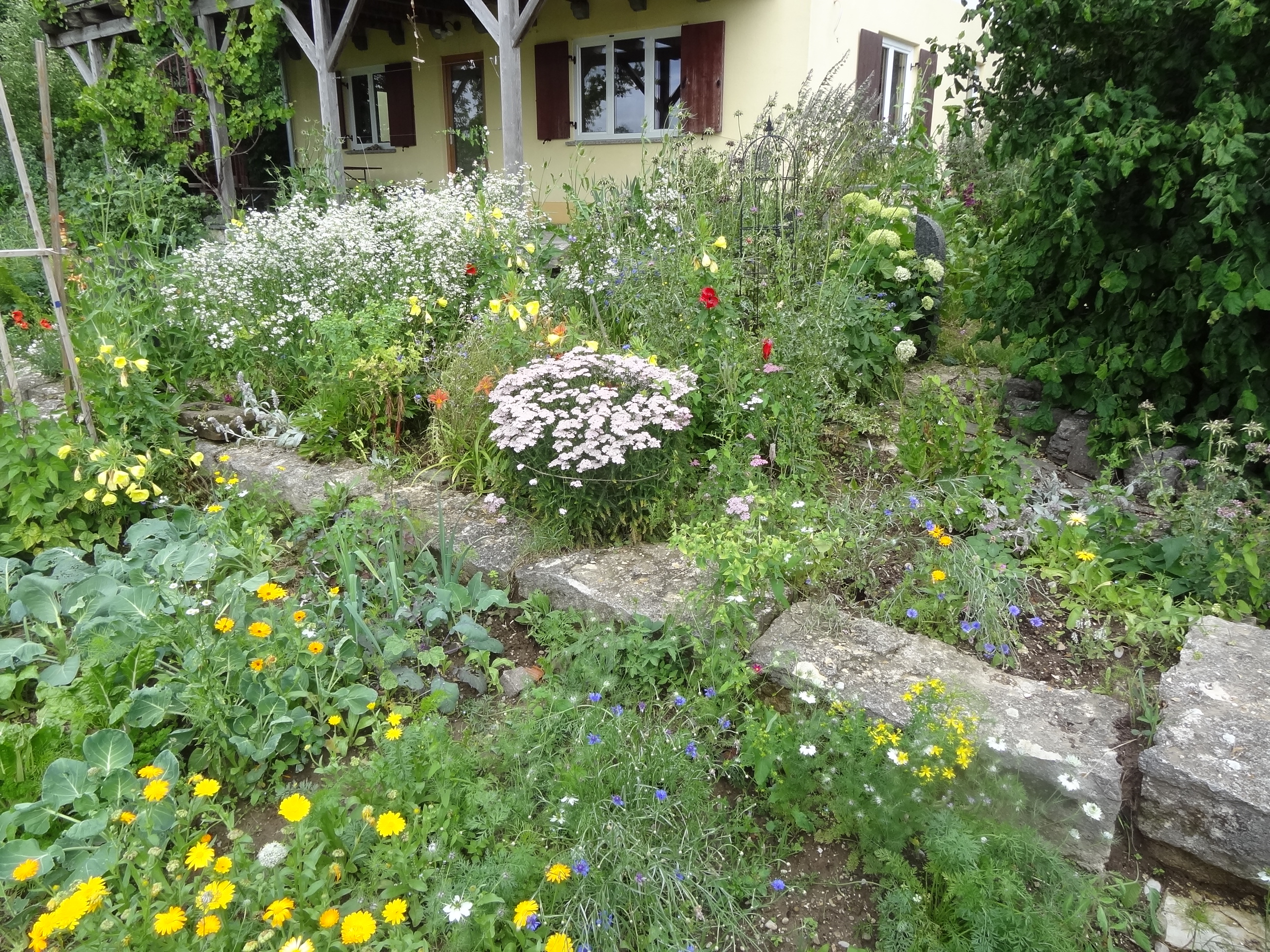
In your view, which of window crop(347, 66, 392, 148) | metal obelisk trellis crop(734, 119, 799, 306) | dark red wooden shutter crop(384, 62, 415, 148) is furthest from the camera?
window crop(347, 66, 392, 148)

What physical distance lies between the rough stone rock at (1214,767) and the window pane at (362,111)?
12.8 meters

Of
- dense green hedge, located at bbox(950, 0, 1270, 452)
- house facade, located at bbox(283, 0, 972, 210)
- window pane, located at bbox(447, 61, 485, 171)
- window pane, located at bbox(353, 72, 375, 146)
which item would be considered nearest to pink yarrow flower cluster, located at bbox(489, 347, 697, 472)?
dense green hedge, located at bbox(950, 0, 1270, 452)

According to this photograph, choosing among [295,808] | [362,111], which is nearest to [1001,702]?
[295,808]

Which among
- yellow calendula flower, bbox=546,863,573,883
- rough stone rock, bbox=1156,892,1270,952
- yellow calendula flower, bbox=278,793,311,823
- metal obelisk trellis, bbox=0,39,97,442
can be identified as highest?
metal obelisk trellis, bbox=0,39,97,442

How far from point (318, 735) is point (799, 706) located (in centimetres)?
129

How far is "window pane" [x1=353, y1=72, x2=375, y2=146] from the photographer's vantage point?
12266 millimetres

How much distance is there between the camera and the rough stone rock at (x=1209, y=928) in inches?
66.1

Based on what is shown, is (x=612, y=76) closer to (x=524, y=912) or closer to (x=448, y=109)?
(x=448, y=109)

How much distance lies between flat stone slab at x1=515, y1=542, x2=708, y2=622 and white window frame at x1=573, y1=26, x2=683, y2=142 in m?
6.57

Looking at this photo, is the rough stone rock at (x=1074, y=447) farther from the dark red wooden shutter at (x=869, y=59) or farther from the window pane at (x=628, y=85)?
the window pane at (x=628, y=85)

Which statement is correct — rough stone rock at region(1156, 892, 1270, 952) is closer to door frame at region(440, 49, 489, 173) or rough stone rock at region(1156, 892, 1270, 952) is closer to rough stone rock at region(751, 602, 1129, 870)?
rough stone rock at region(751, 602, 1129, 870)

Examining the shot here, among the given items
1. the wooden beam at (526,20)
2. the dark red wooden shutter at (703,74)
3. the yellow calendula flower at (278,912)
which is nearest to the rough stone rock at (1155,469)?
the yellow calendula flower at (278,912)

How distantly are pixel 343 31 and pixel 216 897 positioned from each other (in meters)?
9.06

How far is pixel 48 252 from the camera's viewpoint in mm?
3186
